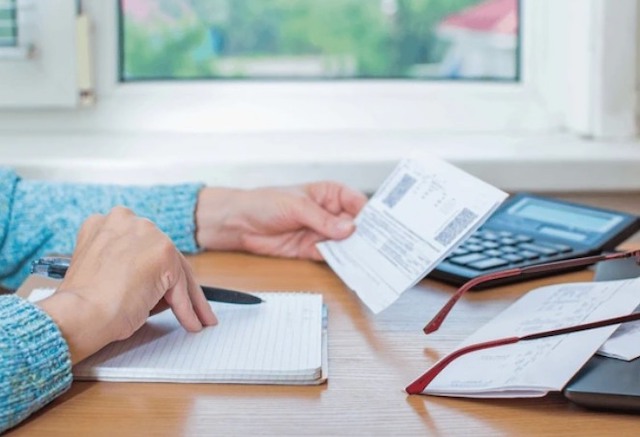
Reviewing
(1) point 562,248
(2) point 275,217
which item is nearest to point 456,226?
(1) point 562,248

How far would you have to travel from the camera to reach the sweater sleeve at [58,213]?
42.2 inches

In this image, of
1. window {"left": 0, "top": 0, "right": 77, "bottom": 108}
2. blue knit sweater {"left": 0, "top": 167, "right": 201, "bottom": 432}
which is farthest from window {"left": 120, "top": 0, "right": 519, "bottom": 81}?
blue knit sweater {"left": 0, "top": 167, "right": 201, "bottom": 432}

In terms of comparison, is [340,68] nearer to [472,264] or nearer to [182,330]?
[472,264]

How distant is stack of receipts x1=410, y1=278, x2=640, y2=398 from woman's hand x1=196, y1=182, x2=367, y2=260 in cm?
31

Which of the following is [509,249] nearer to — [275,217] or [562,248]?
[562,248]

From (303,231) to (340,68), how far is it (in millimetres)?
667

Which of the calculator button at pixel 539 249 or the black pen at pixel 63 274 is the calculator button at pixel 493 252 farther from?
the black pen at pixel 63 274

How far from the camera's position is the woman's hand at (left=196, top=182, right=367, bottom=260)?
42.1 inches

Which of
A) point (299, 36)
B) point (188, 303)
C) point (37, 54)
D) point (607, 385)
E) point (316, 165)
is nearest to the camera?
point (607, 385)

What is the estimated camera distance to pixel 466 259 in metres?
0.96

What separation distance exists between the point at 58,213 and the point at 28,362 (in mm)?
485

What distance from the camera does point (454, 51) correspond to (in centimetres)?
171

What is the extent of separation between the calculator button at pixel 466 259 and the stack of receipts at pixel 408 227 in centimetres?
7

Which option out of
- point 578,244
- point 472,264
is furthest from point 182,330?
point 578,244
